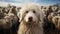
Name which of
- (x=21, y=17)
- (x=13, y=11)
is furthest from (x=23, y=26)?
(x=13, y=11)

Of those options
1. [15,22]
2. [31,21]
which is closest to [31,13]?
[31,21]

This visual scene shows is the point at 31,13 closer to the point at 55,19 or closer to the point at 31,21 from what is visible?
the point at 31,21

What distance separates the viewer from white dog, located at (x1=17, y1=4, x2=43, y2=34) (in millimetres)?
1326

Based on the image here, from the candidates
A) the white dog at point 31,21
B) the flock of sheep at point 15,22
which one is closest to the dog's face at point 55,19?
the flock of sheep at point 15,22

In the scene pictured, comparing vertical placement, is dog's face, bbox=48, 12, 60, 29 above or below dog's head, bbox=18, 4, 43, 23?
below

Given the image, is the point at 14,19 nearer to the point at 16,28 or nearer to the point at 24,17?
the point at 16,28

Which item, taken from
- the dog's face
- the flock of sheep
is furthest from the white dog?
the dog's face

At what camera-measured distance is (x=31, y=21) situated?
1295mm

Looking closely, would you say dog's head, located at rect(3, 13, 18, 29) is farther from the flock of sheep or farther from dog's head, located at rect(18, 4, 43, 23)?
dog's head, located at rect(18, 4, 43, 23)

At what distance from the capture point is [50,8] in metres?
1.83

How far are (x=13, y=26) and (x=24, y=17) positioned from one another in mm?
306

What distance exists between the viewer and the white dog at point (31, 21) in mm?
1326

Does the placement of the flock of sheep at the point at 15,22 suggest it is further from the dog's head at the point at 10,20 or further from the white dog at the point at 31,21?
the white dog at the point at 31,21

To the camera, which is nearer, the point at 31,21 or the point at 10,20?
the point at 31,21
